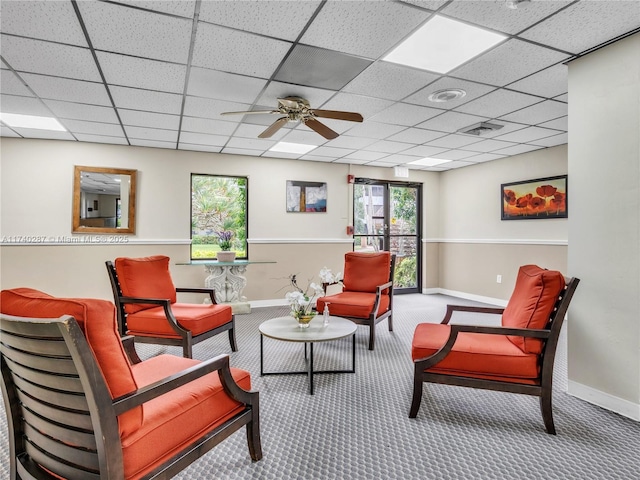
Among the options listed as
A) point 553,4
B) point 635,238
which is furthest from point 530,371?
point 553,4

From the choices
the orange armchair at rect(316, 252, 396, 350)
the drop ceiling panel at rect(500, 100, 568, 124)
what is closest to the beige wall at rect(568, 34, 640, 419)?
the drop ceiling panel at rect(500, 100, 568, 124)

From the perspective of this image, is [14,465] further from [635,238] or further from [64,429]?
[635,238]

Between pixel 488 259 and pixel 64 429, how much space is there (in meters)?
6.25

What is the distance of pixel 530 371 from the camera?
2129mm

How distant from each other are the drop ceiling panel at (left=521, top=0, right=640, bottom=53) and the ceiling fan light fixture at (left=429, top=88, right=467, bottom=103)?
0.85 meters

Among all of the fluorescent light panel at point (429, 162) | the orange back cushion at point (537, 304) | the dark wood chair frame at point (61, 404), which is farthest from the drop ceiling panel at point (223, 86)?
the fluorescent light panel at point (429, 162)

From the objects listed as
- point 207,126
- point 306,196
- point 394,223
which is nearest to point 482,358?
point 207,126

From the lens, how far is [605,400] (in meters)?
2.37

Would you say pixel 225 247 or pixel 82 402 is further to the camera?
pixel 225 247

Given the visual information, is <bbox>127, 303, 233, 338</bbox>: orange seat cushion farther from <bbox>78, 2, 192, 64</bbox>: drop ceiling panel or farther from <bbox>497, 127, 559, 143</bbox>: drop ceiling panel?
<bbox>497, 127, 559, 143</bbox>: drop ceiling panel

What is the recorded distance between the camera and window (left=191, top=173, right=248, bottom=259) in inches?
221

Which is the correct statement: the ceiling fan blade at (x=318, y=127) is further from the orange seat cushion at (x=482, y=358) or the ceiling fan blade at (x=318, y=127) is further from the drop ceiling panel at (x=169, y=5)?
the orange seat cushion at (x=482, y=358)

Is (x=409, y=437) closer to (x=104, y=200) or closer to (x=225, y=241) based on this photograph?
(x=225, y=241)

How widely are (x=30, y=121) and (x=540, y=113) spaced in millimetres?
5619
